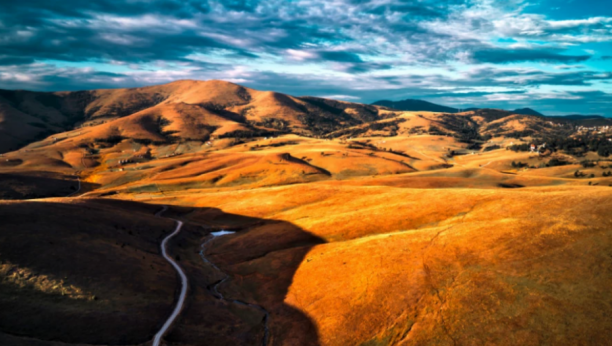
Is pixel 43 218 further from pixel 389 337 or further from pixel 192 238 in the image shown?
pixel 389 337

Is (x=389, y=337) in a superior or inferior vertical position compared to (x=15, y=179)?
superior

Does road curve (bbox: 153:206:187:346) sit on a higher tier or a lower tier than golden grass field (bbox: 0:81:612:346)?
lower

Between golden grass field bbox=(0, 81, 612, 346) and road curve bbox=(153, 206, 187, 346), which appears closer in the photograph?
golden grass field bbox=(0, 81, 612, 346)

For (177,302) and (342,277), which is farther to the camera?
(342,277)

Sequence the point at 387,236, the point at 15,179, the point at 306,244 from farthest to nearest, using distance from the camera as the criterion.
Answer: the point at 15,179 → the point at 306,244 → the point at 387,236

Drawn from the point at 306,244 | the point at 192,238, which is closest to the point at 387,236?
the point at 306,244

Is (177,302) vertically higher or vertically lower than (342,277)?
lower

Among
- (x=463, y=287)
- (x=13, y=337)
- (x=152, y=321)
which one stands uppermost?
(x=463, y=287)

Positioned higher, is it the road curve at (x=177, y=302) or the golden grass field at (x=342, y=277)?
the golden grass field at (x=342, y=277)

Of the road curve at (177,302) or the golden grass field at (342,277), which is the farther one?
the road curve at (177,302)

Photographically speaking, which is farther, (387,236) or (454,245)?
(387,236)

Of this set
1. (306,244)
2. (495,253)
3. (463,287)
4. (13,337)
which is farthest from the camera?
(306,244)
